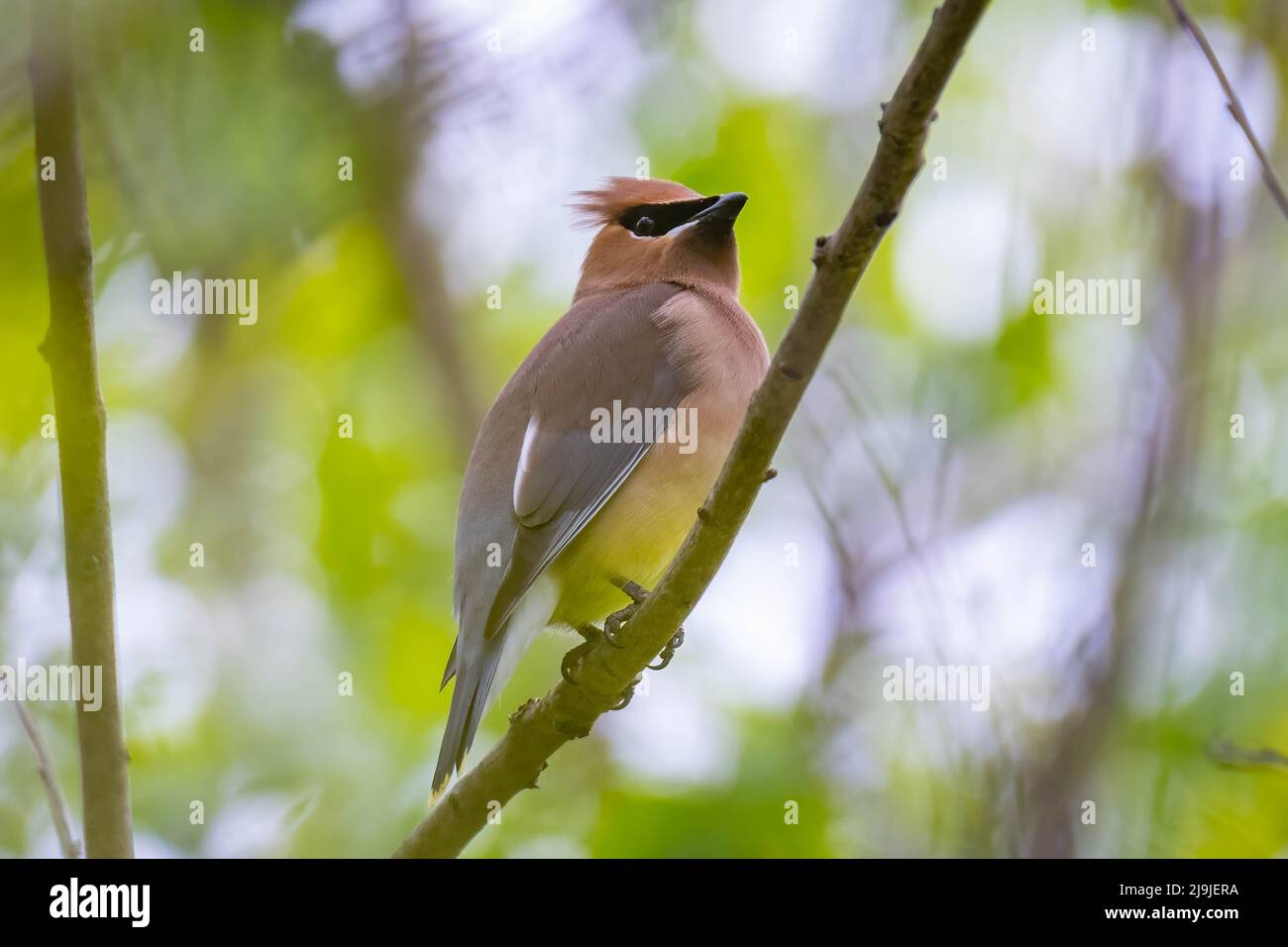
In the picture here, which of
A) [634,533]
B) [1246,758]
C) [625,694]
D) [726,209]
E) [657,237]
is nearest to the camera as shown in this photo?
[1246,758]

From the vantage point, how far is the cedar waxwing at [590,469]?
4.22 meters

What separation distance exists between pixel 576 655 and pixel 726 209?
A: 6.22 feet

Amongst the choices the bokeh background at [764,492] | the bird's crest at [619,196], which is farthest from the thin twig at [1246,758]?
the bird's crest at [619,196]

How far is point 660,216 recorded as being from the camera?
5.48 m

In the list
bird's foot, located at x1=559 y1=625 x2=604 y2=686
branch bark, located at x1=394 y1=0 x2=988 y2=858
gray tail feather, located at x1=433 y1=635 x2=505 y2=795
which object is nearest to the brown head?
bird's foot, located at x1=559 y1=625 x2=604 y2=686

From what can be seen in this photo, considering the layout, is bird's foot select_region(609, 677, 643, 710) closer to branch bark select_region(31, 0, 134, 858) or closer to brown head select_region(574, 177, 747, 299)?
branch bark select_region(31, 0, 134, 858)

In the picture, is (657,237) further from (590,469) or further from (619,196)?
(590,469)

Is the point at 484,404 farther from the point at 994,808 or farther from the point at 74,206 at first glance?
the point at 994,808

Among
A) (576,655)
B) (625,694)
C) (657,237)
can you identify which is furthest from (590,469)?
(657,237)

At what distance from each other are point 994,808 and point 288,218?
3.07 meters

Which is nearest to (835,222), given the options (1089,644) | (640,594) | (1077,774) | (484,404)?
(484,404)

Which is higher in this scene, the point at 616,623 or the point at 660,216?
the point at 660,216

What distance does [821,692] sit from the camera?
480 cm

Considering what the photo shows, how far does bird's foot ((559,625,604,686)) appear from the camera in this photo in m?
3.73
